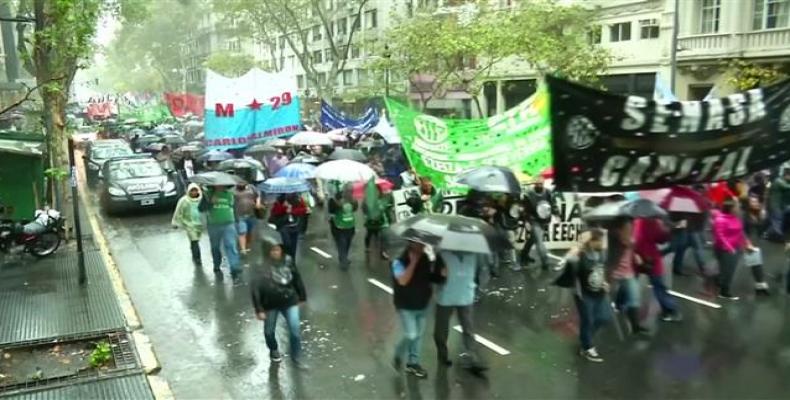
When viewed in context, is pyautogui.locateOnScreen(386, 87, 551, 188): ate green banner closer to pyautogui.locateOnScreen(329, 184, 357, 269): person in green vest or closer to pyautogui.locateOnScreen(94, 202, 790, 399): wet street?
pyautogui.locateOnScreen(329, 184, 357, 269): person in green vest

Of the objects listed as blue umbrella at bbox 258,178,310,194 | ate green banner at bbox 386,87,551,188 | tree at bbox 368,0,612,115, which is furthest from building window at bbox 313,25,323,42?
blue umbrella at bbox 258,178,310,194

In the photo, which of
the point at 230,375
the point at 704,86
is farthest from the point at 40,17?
the point at 704,86

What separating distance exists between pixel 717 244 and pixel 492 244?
4331 millimetres

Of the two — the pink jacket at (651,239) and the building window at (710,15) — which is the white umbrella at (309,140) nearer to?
the pink jacket at (651,239)

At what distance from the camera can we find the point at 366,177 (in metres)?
11.4

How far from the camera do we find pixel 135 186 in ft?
58.5

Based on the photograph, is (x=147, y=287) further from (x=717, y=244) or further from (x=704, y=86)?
(x=704, y=86)

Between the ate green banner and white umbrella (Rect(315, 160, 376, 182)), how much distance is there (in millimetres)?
857

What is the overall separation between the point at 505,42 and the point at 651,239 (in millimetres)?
18434

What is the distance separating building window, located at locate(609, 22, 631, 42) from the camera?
3003cm

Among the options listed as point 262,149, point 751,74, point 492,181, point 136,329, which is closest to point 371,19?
point 262,149

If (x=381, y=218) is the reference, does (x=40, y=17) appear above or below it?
above

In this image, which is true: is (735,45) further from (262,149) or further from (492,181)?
(492,181)

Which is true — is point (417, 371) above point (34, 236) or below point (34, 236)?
below
